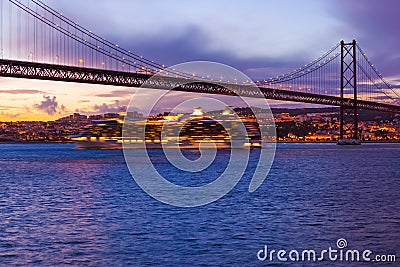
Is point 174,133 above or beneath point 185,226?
above

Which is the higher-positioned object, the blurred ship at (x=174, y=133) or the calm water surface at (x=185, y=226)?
the blurred ship at (x=174, y=133)

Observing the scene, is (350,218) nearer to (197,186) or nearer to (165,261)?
(165,261)

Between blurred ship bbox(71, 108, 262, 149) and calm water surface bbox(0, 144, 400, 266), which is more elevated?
blurred ship bbox(71, 108, 262, 149)

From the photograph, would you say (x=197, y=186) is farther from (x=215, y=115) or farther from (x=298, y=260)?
(x=215, y=115)

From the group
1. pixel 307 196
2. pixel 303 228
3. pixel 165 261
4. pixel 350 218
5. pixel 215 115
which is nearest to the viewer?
pixel 165 261

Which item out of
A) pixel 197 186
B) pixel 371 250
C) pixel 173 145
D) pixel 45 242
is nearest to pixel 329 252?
pixel 371 250

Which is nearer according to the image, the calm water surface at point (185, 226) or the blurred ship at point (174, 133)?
the calm water surface at point (185, 226)

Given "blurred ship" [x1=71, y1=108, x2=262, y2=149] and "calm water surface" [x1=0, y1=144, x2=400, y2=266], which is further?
"blurred ship" [x1=71, y1=108, x2=262, y2=149]

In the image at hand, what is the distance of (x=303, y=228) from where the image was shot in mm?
12234

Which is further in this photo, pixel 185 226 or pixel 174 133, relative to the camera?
pixel 174 133

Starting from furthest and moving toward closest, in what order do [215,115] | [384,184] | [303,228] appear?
[215,115] → [384,184] → [303,228]

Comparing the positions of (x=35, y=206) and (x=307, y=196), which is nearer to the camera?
(x=35, y=206)

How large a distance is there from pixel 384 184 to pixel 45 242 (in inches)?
628

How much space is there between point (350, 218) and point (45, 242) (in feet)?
22.1
